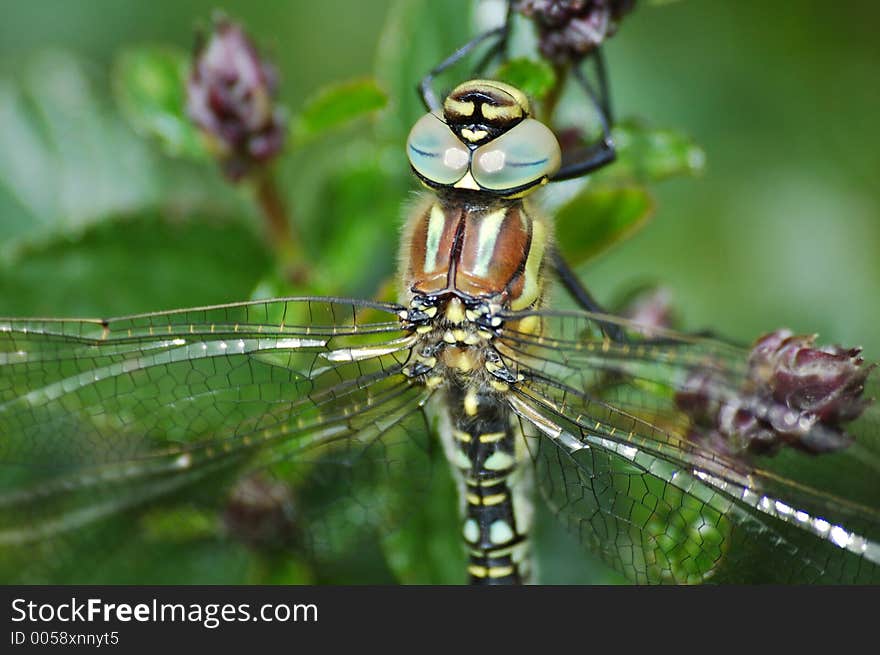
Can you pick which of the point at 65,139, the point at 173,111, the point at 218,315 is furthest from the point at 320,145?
the point at 218,315

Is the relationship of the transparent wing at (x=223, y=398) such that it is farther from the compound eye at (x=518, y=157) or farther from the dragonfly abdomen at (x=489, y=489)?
the compound eye at (x=518, y=157)

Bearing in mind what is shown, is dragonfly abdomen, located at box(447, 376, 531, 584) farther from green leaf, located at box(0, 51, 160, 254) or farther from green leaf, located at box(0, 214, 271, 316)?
green leaf, located at box(0, 51, 160, 254)

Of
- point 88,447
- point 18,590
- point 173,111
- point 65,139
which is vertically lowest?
point 18,590

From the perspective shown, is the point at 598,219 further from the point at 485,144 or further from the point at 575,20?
the point at 575,20

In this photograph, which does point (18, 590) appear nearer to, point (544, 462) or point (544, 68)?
point (544, 462)

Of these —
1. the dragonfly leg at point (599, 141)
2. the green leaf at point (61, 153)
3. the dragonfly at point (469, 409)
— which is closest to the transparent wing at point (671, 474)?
the dragonfly at point (469, 409)

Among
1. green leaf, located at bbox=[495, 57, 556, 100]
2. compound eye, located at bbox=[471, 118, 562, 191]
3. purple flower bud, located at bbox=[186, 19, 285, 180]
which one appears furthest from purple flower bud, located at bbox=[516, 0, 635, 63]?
purple flower bud, located at bbox=[186, 19, 285, 180]
